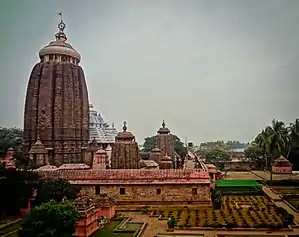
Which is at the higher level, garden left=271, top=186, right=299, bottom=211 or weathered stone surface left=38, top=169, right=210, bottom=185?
weathered stone surface left=38, top=169, right=210, bottom=185

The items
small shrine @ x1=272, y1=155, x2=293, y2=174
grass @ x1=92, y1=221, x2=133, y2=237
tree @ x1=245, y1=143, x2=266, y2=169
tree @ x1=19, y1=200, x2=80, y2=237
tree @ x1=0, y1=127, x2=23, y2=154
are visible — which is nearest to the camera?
tree @ x1=19, y1=200, x2=80, y2=237

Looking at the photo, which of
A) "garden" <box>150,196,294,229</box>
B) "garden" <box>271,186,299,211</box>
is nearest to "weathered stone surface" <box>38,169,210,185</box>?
"garden" <box>150,196,294,229</box>

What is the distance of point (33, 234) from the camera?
9164 mm

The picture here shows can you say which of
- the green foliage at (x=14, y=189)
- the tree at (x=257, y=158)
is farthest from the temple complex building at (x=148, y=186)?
the tree at (x=257, y=158)

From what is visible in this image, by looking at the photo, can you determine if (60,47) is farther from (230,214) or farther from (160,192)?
(230,214)

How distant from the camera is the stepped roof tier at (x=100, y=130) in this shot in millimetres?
32188

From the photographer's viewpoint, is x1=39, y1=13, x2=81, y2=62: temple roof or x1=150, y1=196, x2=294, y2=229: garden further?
x1=39, y1=13, x2=81, y2=62: temple roof

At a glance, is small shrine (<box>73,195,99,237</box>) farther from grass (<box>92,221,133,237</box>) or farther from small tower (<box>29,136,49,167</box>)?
small tower (<box>29,136,49,167</box>)

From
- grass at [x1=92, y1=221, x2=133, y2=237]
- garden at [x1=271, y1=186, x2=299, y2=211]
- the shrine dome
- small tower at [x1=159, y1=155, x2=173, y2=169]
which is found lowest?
grass at [x1=92, y1=221, x2=133, y2=237]

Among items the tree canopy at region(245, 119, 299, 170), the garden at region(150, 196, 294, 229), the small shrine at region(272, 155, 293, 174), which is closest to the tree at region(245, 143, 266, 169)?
the tree canopy at region(245, 119, 299, 170)

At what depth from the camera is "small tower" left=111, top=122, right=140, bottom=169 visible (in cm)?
2105

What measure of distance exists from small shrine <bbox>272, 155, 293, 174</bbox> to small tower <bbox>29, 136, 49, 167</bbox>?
19.0 meters

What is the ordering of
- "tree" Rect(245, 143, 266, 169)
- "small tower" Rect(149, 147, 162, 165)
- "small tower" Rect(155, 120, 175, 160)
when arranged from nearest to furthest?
"small tower" Rect(149, 147, 162, 165) < "small tower" Rect(155, 120, 175, 160) < "tree" Rect(245, 143, 266, 169)

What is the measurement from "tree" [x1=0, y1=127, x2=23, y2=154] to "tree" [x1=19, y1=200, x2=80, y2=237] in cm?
1389
